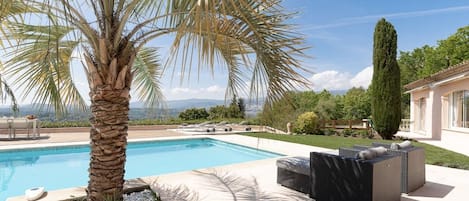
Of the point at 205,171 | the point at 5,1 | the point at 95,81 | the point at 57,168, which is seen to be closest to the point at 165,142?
the point at 57,168

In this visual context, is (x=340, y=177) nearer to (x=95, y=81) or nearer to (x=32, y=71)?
(x=95, y=81)

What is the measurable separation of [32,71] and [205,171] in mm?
4838

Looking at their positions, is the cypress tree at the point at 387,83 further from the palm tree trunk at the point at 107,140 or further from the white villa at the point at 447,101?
the palm tree trunk at the point at 107,140

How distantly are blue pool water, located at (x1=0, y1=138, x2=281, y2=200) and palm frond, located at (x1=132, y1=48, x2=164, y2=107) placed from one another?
3.42m

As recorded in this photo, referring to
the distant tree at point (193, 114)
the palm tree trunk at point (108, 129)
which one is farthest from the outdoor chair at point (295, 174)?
the distant tree at point (193, 114)

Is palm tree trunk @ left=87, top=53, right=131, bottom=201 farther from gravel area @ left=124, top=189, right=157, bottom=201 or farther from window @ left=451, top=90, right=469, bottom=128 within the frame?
window @ left=451, top=90, right=469, bottom=128

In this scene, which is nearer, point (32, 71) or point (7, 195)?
point (32, 71)

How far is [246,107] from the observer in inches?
167

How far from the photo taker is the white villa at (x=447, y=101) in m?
14.9

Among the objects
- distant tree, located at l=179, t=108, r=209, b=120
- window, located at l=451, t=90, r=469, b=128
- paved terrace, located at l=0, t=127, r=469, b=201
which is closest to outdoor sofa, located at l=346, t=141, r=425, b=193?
paved terrace, located at l=0, t=127, r=469, b=201

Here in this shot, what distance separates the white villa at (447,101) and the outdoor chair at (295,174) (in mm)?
12379

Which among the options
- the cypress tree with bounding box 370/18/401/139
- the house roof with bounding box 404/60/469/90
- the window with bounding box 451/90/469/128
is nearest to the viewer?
the house roof with bounding box 404/60/469/90

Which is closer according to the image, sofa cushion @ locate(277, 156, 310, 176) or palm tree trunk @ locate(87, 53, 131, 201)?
palm tree trunk @ locate(87, 53, 131, 201)

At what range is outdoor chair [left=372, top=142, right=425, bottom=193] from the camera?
238 inches
